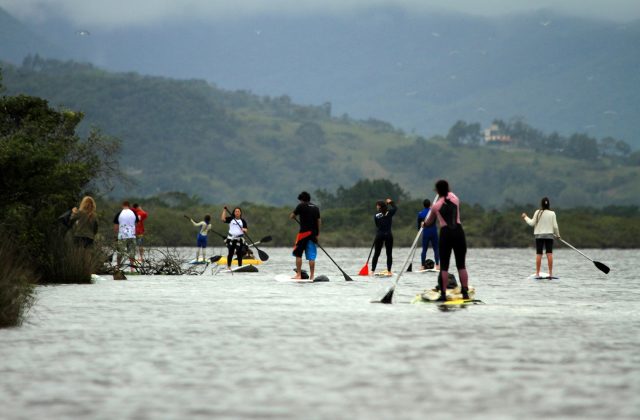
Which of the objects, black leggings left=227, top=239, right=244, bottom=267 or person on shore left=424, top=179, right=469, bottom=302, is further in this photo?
black leggings left=227, top=239, right=244, bottom=267

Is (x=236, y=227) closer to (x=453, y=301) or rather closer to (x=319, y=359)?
(x=453, y=301)

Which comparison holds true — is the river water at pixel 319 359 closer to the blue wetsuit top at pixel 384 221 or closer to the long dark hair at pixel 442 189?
the long dark hair at pixel 442 189

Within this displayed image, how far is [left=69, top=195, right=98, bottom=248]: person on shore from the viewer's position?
25172 mm

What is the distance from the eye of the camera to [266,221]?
95312 mm

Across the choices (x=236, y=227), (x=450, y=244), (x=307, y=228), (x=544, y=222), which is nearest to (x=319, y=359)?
(x=450, y=244)

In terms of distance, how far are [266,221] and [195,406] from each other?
8689 cm

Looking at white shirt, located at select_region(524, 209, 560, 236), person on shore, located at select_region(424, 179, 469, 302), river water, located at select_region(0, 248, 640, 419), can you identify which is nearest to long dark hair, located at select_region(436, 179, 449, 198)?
person on shore, located at select_region(424, 179, 469, 302)

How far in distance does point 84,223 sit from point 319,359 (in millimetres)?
14835

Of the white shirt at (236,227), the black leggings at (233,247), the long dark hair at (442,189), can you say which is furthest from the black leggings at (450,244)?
the black leggings at (233,247)

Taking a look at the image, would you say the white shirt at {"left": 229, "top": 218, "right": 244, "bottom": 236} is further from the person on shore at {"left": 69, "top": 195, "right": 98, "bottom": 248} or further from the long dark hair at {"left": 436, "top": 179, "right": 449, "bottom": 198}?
the long dark hair at {"left": 436, "top": 179, "right": 449, "bottom": 198}

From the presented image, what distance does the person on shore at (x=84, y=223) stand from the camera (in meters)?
25.2

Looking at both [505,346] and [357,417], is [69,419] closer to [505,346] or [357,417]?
[357,417]

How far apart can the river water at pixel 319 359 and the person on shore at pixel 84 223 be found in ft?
16.5

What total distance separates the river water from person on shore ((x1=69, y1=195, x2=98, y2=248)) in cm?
501
